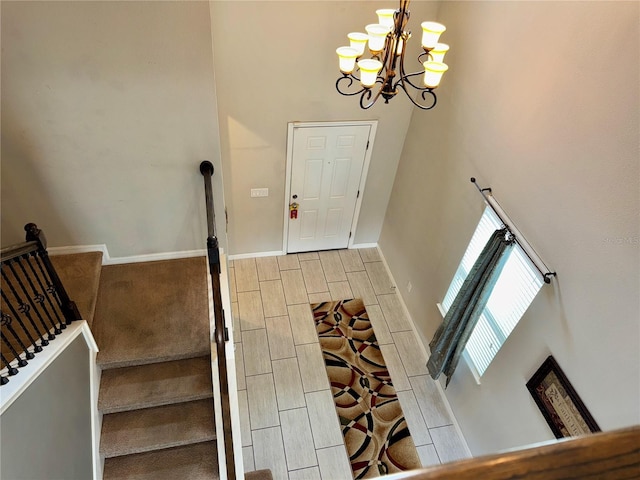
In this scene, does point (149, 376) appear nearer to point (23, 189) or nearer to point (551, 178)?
point (23, 189)

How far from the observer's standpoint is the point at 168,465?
10.2 ft

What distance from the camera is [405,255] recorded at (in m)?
5.38

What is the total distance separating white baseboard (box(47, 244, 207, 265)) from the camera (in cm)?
351

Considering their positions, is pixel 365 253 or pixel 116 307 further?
pixel 365 253

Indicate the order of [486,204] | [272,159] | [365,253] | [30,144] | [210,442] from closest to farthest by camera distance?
1. [30,144]
2. [210,442]
3. [486,204]
4. [272,159]
5. [365,253]

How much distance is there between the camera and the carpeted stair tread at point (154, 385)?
309cm

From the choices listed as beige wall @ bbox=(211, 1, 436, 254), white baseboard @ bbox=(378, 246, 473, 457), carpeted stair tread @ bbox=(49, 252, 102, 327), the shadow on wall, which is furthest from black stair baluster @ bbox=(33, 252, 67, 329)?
white baseboard @ bbox=(378, 246, 473, 457)

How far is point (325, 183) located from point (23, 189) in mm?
3224

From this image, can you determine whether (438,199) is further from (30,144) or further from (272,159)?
(30,144)

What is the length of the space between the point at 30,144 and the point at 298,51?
254cm

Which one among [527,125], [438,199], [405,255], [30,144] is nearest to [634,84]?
[527,125]

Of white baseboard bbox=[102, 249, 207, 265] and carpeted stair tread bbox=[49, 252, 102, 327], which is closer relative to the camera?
carpeted stair tread bbox=[49, 252, 102, 327]

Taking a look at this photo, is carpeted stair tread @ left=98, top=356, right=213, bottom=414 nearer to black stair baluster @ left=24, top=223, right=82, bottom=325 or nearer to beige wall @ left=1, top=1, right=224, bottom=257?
black stair baluster @ left=24, top=223, right=82, bottom=325

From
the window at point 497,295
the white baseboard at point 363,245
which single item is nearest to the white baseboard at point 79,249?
the window at point 497,295
